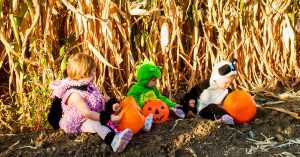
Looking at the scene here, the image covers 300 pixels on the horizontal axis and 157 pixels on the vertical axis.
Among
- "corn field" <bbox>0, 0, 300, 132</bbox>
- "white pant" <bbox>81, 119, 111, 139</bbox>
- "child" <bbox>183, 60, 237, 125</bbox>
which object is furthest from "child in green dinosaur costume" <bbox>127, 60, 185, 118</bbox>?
"white pant" <bbox>81, 119, 111, 139</bbox>

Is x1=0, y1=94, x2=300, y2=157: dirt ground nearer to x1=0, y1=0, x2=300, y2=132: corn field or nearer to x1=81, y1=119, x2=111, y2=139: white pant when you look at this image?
x1=81, y1=119, x2=111, y2=139: white pant

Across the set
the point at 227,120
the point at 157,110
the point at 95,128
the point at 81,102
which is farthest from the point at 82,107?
the point at 227,120

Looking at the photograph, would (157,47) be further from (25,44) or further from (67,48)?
(25,44)

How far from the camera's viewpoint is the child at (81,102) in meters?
3.21

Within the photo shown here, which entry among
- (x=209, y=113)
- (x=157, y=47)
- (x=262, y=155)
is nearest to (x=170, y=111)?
(x=209, y=113)

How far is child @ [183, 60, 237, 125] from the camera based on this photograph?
11.7 feet

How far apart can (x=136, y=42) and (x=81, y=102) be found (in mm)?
1048

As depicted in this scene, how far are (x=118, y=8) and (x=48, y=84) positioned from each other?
2.20 feet

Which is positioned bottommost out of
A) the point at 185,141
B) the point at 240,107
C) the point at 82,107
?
the point at 185,141

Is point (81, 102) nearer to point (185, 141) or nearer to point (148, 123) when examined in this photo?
point (148, 123)

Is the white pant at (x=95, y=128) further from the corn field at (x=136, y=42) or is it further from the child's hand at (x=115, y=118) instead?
the corn field at (x=136, y=42)

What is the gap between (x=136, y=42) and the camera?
4.14 meters

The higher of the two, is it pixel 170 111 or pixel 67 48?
pixel 67 48

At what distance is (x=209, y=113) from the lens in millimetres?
3590
